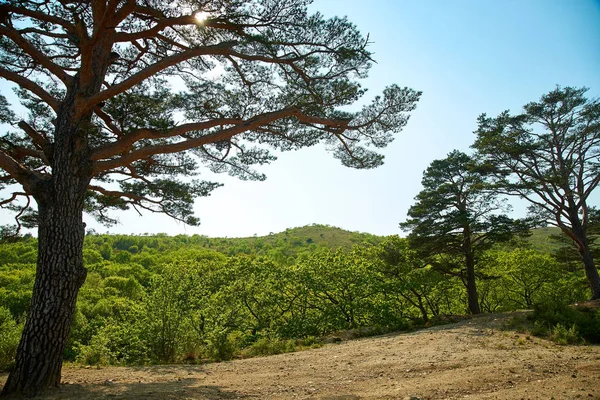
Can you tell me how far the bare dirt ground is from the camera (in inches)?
163

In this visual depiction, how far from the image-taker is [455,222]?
15602 mm

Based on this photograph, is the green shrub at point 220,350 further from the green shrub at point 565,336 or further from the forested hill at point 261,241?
the forested hill at point 261,241

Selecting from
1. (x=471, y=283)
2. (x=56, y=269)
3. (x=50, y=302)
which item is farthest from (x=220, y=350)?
(x=471, y=283)

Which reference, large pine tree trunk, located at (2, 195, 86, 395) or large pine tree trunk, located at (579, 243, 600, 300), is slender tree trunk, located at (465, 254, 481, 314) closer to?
large pine tree trunk, located at (579, 243, 600, 300)

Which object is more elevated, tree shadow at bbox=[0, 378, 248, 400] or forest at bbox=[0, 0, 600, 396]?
forest at bbox=[0, 0, 600, 396]

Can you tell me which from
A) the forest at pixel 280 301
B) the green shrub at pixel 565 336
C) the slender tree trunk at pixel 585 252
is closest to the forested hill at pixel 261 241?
the forest at pixel 280 301

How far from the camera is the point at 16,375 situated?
4262 mm

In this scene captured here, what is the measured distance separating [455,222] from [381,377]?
39.8 ft

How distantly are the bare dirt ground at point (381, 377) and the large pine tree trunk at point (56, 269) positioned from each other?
1.37 feet

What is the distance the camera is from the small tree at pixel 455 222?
1542 cm

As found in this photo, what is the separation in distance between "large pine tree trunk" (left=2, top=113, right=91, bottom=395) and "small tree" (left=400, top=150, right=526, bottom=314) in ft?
47.7

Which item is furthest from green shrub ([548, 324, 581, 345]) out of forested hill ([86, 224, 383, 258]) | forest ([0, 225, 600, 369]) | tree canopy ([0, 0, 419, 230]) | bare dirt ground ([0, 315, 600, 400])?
forested hill ([86, 224, 383, 258])

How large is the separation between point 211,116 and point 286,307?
515 inches

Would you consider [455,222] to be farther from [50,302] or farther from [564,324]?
[50,302]
